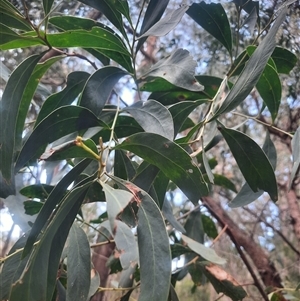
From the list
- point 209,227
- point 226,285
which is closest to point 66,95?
point 226,285

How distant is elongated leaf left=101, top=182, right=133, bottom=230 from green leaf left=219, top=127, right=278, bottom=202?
21 centimetres

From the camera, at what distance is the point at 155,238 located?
37 centimetres

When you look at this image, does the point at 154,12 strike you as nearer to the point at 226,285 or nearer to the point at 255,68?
the point at 255,68

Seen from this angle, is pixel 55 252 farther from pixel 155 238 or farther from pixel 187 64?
pixel 187 64

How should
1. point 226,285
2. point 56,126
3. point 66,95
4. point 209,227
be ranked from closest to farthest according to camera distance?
point 56,126 < point 66,95 < point 226,285 < point 209,227

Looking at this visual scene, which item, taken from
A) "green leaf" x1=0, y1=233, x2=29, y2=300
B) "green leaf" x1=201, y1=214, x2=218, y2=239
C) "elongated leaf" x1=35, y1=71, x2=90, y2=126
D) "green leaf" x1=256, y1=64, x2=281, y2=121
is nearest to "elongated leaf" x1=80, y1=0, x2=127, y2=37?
"elongated leaf" x1=35, y1=71, x2=90, y2=126

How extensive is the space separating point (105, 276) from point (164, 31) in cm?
93

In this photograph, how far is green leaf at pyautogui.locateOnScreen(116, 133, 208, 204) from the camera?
395 mm

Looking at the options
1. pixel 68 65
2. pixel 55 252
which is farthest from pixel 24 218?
pixel 68 65

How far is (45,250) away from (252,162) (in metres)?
0.28

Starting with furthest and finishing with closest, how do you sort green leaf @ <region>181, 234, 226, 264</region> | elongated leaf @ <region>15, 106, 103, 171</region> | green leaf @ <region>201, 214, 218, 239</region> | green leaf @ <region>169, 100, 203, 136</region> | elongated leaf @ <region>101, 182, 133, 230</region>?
1. green leaf @ <region>201, 214, 218, 239</region>
2. green leaf @ <region>181, 234, 226, 264</region>
3. green leaf @ <region>169, 100, 203, 136</region>
4. elongated leaf @ <region>15, 106, 103, 171</region>
5. elongated leaf @ <region>101, 182, 133, 230</region>

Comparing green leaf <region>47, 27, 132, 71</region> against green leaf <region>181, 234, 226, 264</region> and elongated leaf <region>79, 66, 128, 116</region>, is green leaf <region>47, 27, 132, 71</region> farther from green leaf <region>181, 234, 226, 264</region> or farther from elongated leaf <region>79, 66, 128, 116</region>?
Answer: green leaf <region>181, 234, 226, 264</region>

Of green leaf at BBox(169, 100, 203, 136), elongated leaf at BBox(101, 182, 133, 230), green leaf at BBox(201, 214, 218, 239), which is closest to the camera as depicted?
elongated leaf at BBox(101, 182, 133, 230)

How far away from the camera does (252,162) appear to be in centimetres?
48
